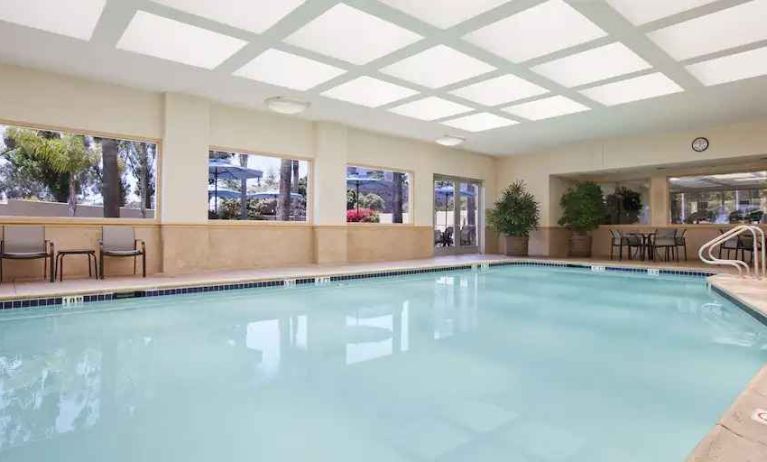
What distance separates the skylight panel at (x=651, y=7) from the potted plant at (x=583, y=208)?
7.58 meters

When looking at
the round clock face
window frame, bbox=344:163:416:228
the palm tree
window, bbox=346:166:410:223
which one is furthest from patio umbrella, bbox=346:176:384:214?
the round clock face

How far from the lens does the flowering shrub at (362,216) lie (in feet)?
33.7

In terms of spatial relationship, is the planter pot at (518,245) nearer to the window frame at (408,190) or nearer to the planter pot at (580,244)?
the planter pot at (580,244)

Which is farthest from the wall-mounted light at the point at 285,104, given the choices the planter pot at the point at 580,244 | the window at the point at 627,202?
the window at the point at 627,202

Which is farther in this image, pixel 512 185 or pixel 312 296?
pixel 512 185

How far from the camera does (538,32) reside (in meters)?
4.92

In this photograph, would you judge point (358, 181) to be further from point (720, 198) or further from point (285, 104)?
point (720, 198)

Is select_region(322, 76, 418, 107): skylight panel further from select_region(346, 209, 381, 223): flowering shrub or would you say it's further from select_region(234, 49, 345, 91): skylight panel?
select_region(346, 209, 381, 223): flowering shrub

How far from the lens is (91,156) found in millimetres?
6922

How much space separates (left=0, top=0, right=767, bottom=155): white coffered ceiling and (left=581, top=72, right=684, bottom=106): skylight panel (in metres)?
0.03

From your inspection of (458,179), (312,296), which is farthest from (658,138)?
(312,296)

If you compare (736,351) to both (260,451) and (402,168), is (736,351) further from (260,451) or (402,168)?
(402,168)

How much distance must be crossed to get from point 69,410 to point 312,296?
12.8 ft

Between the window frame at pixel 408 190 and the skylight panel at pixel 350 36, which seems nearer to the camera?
the skylight panel at pixel 350 36
